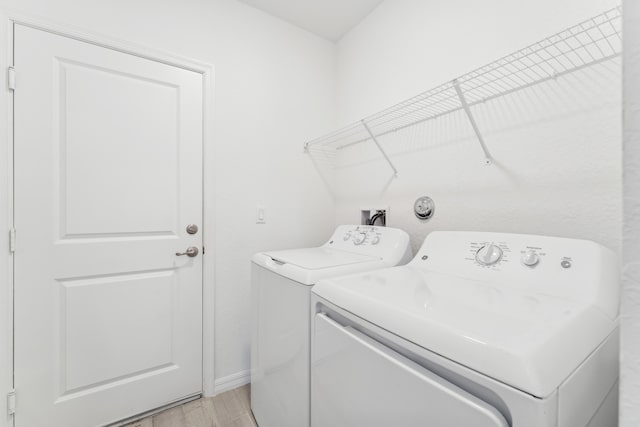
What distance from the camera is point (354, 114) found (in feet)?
7.05

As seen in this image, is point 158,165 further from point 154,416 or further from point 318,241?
point 154,416

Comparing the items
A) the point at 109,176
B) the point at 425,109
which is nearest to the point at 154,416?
the point at 109,176

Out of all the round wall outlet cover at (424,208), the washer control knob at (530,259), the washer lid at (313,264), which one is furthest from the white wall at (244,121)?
the washer control knob at (530,259)

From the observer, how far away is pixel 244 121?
192 centimetres

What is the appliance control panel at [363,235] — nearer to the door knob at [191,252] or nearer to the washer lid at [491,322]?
the washer lid at [491,322]

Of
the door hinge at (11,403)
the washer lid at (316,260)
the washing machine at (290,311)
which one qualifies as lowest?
the door hinge at (11,403)

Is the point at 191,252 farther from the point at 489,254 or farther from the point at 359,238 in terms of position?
the point at 489,254

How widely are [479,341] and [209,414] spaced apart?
5.55 ft

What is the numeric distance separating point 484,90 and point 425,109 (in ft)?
0.96

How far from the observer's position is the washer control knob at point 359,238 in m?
1.62

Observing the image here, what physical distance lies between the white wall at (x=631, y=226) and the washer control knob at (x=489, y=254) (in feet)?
2.64

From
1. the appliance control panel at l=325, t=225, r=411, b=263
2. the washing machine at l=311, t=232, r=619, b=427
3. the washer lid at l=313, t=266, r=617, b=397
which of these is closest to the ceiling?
the appliance control panel at l=325, t=225, r=411, b=263

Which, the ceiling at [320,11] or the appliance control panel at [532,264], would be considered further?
the ceiling at [320,11]

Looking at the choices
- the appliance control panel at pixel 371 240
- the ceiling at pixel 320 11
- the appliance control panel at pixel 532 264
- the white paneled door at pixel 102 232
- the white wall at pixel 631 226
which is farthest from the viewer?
the ceiling at pixel 320 11
